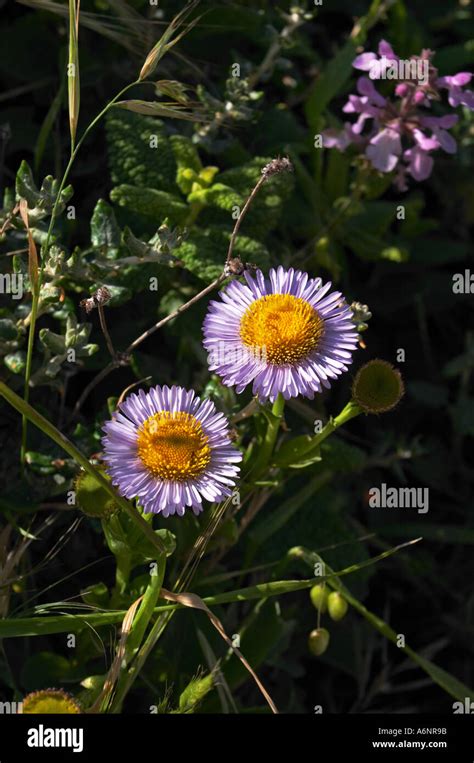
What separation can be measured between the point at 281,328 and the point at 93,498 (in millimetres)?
292

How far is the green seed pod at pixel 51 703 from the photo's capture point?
106 centimetres

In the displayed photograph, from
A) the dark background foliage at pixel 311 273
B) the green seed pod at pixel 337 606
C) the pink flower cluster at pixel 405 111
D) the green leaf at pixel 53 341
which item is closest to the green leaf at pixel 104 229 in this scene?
the dark background foliage at pixel 311 273

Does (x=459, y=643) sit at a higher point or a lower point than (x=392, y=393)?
lower

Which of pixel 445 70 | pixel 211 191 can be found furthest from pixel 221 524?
pixel 445 70

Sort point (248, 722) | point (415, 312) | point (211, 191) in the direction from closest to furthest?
point (248, 722), point (211, 191), point (415, 312)

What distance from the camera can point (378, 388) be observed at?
43.9 inches

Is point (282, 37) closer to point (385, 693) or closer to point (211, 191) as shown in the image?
point (211, 191)

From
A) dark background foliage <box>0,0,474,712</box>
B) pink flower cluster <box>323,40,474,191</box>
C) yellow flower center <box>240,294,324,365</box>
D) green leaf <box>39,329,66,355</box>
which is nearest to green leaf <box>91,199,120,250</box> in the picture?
dark background foliage <box>0,0,474,712</box>

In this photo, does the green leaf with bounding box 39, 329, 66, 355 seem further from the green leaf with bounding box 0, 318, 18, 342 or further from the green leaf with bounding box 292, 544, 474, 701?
the green leaf with bounding box 292, 544, 474, 701

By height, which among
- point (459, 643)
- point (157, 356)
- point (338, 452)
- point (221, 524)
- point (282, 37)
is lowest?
point (459, 643)

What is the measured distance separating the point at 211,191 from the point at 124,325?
0.25m

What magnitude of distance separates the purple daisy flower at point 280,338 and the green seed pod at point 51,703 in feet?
1.27

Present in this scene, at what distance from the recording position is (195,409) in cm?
115

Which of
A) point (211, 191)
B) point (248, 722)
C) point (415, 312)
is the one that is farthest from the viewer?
point (415, 312)
